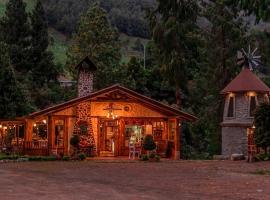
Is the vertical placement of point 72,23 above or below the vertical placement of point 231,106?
above

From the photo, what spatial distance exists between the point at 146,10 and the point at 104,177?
30969mm

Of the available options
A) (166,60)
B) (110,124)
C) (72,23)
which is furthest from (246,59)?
(72,23)

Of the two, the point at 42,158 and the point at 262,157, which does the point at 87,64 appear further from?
the point at 262,157

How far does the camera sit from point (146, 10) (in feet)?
159

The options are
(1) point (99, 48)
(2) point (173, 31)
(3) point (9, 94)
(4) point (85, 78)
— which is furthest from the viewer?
(1) point (99, 48)

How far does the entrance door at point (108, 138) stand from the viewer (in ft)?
112

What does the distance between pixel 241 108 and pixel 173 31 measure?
8702 mm

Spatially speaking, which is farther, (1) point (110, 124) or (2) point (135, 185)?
(1) point (110, 124)

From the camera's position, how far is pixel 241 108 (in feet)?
136

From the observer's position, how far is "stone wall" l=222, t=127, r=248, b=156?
41.0 m

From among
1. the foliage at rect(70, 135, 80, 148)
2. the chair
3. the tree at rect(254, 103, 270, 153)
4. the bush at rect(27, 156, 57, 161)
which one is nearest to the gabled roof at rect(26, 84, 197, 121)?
the foliage at rect(70, 135, 80, 148)

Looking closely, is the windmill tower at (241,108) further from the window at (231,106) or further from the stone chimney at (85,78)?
the stone chimney at (85,78)

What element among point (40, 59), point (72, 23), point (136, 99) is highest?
point (72, 23)

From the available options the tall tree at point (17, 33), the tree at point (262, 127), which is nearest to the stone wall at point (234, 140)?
the tree at point (262, 127)
